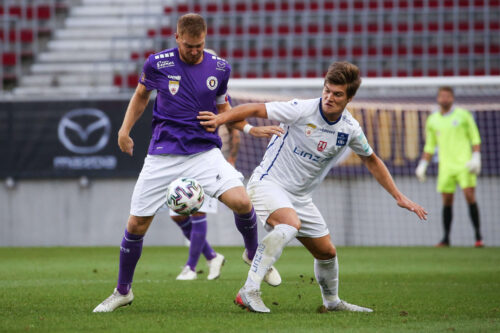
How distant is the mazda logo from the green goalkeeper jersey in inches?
215

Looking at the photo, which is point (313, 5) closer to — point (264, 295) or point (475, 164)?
point (475, 164)

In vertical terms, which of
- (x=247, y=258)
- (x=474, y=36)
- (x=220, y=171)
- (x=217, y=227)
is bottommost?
(x=217, y=227)

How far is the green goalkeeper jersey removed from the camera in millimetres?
12883

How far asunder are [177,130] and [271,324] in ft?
5.18

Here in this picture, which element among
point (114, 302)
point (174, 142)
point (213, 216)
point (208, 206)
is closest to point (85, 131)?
point (213, 216)

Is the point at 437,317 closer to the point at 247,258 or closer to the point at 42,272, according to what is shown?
the point at 247,258

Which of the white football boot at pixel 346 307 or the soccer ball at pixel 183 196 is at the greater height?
the soccer ball at pixel 183 196

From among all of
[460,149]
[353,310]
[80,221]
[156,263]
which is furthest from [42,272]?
[460,149]

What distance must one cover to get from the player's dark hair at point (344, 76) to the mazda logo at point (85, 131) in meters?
9.36

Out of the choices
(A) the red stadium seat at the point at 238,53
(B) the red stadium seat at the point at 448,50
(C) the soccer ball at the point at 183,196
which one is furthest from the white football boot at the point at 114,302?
(B) the red stadium seat at the point at 448,50

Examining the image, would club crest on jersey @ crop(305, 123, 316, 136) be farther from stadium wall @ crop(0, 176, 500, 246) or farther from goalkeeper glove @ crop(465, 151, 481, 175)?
stadium wall @ crop(0, 176, 500, 246)

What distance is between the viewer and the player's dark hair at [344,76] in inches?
210

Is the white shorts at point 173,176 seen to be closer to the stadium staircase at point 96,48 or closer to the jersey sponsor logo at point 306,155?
the jersey sponsor logo at point 306,155

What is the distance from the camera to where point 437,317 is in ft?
17.7
